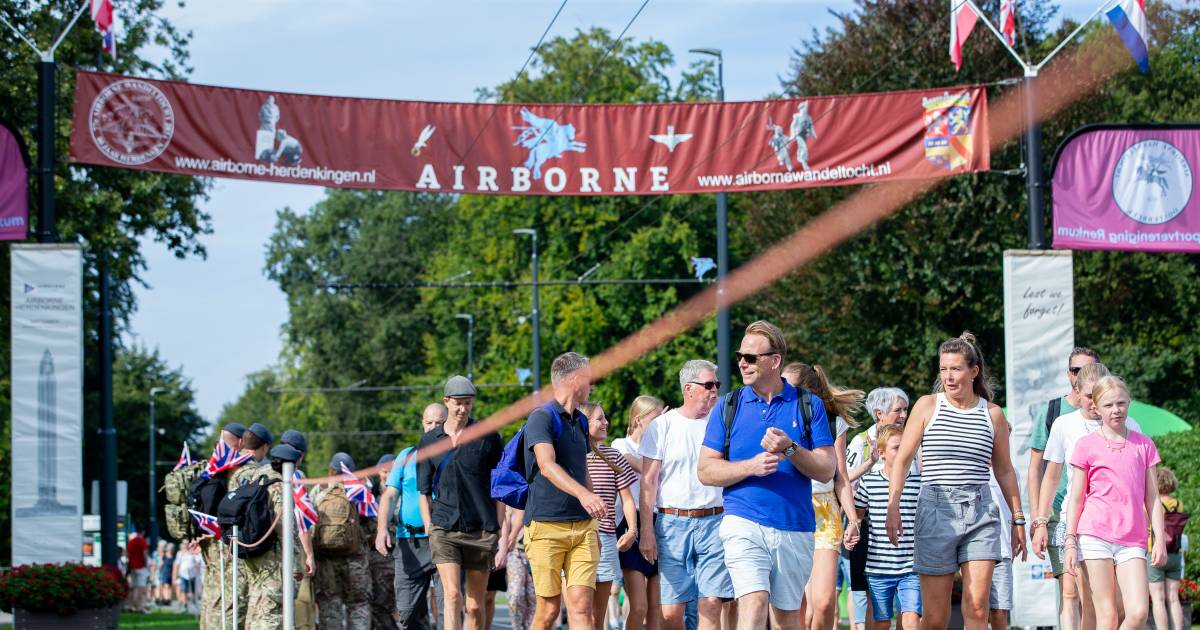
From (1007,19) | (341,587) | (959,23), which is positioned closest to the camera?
(341,587)

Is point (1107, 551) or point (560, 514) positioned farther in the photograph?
point (560, 514)

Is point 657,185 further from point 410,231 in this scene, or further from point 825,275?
point 410,231

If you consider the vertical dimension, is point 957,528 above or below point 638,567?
above

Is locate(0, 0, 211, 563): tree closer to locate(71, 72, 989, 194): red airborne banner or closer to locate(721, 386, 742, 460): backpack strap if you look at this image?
locate(71, 72, 989, 194): red airborne banner

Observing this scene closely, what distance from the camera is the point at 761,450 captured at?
8.11 metres

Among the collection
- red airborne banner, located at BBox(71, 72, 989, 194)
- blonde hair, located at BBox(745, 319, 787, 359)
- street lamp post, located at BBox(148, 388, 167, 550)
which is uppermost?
red airborne banner, located at BBox(71, 72, 989, 194)

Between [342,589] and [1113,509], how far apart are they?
748 centimetres

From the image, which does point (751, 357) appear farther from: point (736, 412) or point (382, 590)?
point (382, 590)

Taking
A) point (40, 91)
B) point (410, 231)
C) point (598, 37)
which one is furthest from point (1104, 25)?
point (410, 231)

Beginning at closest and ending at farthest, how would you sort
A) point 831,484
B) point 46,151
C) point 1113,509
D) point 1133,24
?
point 1113,509 < point 831,484 < point 46,151 < point 1133,24

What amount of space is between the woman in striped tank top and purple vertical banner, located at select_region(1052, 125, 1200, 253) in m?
6.91

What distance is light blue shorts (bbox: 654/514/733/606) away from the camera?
10109 mm

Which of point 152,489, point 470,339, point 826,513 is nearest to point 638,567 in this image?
point 826,513

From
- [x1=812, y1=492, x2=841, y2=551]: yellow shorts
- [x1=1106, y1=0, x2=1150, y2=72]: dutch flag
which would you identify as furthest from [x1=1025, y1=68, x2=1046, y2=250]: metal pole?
[x1=812, y1=492, x2=841, y2=551]: yellow shorts
